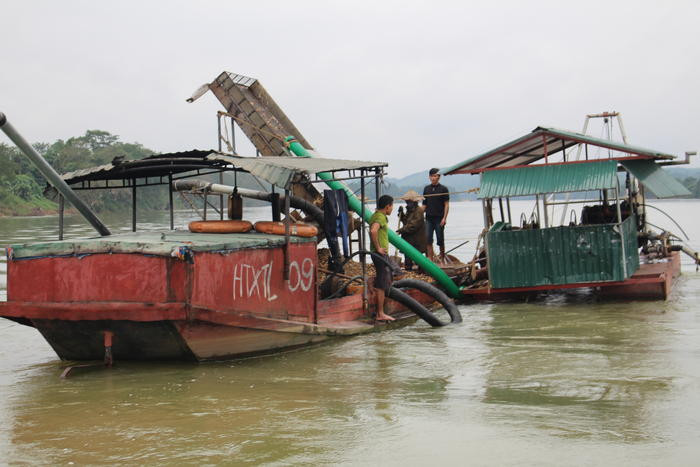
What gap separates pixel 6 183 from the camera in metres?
59.4

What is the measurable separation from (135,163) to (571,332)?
5886 millimetres

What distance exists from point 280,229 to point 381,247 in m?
1.81

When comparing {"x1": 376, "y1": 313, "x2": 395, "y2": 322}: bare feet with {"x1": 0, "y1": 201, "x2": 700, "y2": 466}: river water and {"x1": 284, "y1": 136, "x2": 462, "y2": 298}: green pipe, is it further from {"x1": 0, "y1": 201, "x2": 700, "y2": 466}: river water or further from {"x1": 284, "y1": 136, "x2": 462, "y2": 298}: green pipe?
{"x1": 284, "y1": 136, "x2": 462, "y2": 298}: green pipe

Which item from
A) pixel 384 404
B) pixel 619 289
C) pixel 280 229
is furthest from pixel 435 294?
pixel 384 404

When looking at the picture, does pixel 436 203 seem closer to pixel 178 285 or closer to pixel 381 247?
pixel 381 247

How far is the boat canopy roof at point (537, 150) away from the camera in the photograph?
492 inches

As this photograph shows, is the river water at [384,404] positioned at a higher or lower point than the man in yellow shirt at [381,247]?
lower

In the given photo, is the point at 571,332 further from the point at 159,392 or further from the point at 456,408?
the point at 159,392

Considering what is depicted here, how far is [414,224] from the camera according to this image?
14148mm

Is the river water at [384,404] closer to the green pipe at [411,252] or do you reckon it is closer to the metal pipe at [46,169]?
the metal pipe at [46,169]

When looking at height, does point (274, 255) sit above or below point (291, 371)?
above

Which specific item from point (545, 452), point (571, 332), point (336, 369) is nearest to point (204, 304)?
point (336, 369)

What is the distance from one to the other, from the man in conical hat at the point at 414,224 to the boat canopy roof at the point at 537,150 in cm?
87

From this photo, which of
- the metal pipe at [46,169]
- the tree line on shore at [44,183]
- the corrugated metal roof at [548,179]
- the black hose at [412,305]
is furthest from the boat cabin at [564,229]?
the tree line on shore at [44,183]
